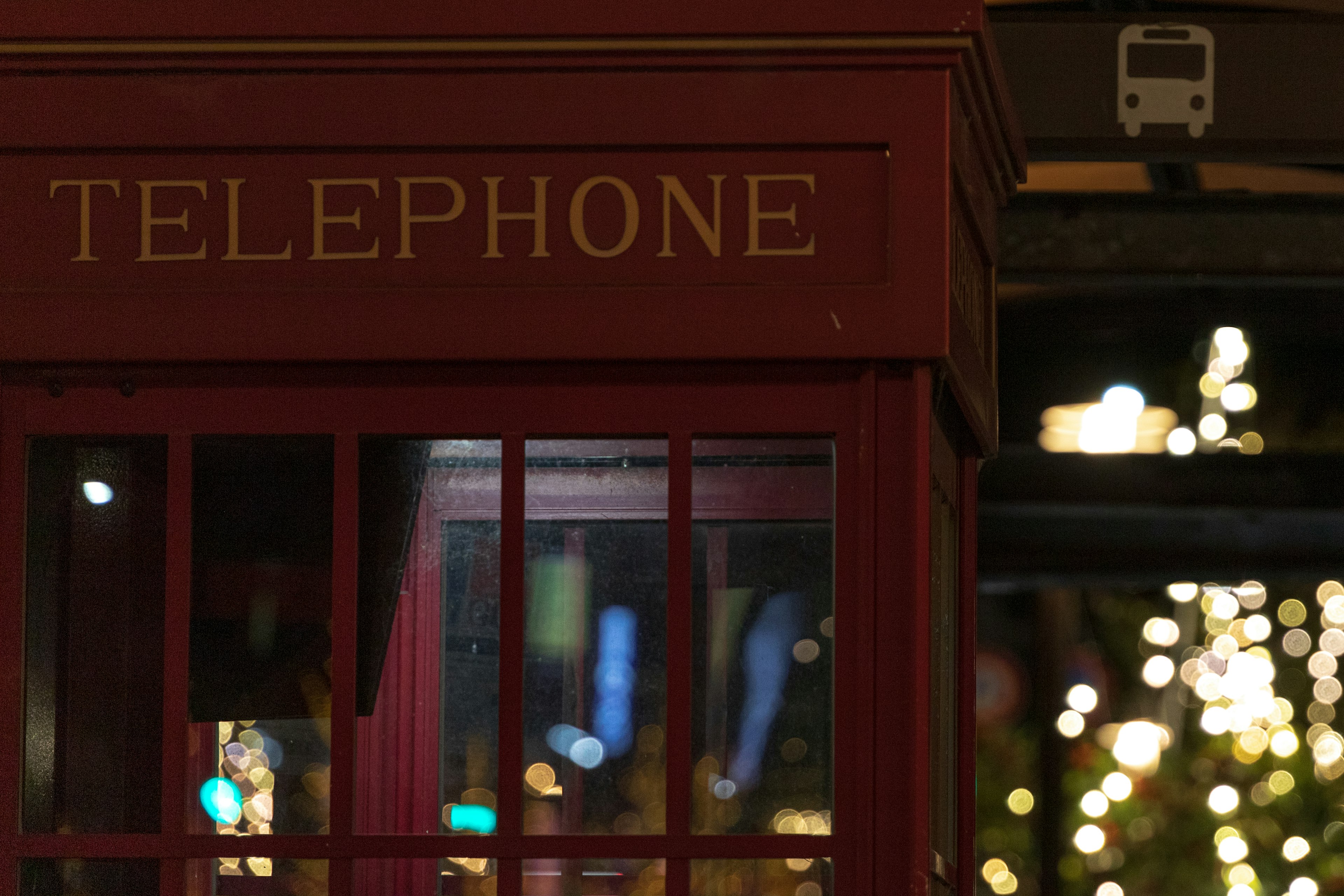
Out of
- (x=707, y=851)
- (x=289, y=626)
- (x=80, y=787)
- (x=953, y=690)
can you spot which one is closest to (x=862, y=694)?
(x=707, y=851)

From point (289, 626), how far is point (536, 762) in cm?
28

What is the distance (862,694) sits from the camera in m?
1.42

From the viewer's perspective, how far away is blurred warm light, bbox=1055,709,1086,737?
6414 mm

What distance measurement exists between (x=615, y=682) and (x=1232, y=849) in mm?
5494

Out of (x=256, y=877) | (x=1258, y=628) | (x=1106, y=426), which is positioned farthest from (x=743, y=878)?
(x=1258, y=628)

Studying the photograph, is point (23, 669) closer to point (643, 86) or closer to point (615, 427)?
point (615, 427)

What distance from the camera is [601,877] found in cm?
148

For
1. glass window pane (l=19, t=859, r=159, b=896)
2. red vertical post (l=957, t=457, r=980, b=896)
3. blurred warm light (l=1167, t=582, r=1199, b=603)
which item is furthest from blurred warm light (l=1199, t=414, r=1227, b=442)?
glass window pane (l=19, t=859, r=159, b=896)

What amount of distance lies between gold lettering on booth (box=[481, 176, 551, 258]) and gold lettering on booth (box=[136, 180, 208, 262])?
262mm

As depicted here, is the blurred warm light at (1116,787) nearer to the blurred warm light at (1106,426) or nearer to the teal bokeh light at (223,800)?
the blurred warm light at (1106,426)

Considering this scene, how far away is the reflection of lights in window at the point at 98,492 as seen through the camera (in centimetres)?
155

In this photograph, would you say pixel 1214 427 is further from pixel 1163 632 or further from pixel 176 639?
pixel 176 639

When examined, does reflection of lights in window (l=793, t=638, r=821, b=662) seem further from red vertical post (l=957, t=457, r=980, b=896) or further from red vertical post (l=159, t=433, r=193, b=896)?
red vertical post (l=159, t=433, r=193, b=896)

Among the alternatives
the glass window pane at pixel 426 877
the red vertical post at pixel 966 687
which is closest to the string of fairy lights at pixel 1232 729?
the red vertical post at pixel 966 687
